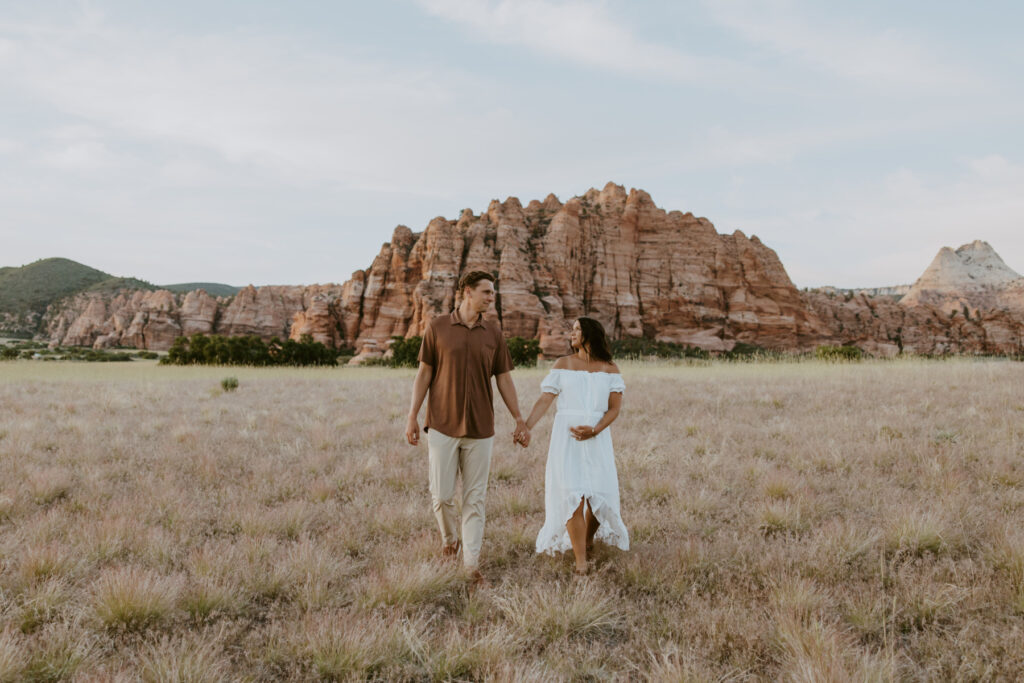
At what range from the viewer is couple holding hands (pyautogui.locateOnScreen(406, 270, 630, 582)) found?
174 inches

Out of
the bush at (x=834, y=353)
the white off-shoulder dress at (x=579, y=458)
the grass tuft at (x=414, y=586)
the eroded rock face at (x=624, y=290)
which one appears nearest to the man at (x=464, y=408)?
the grass tuft at (x=414, y=586)

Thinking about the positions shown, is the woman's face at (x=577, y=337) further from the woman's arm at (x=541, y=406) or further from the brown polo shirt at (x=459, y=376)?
the brown polo shirt at (x=459, y=376)

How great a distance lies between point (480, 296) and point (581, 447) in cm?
154

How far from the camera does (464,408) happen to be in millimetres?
4352

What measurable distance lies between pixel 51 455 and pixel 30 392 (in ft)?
37.2

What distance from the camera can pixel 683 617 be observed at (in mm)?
3764

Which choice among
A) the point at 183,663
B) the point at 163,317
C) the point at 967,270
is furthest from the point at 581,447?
the point at 967,270

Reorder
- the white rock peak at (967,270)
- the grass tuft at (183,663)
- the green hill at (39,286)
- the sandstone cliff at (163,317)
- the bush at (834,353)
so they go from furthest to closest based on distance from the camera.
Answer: the white rock peak at (967,270)
the green hill at (39,286)
the sandstone cliff at (163,317)
the bush at (834,353)
the grass tuft at (183,663)

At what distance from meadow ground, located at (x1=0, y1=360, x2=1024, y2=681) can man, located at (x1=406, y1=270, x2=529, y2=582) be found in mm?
536

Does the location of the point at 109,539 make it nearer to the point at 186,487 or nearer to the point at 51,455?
the point at 186,487

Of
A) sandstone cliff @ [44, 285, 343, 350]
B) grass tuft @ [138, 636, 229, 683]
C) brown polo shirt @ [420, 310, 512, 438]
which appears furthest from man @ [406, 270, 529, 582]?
sandstone cliff @ [44, 285, 343, 350]

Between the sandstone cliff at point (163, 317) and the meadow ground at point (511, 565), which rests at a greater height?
the sandstone cliff at point (163, 317)

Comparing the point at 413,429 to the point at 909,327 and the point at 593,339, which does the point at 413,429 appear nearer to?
the point at 593,339

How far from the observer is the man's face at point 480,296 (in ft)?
14.4
